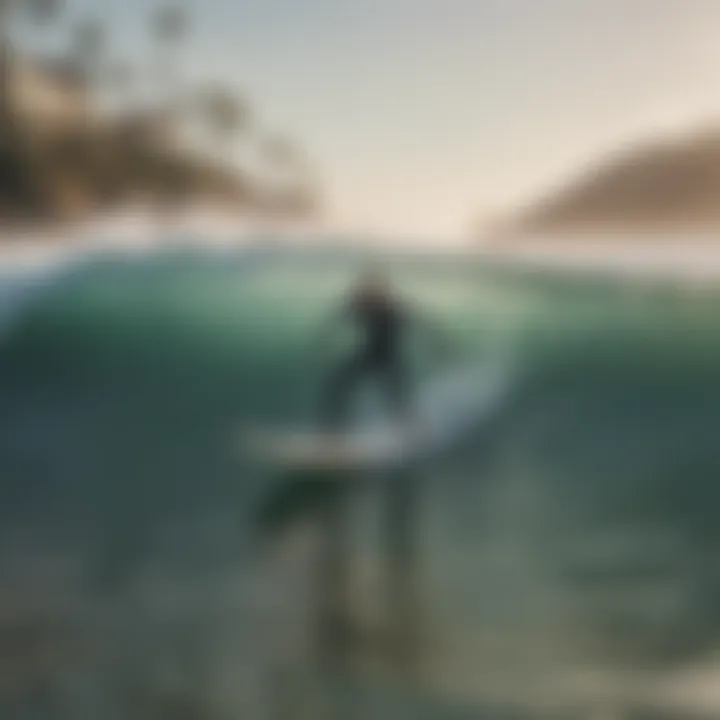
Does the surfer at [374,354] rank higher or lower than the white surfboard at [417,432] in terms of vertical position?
higher

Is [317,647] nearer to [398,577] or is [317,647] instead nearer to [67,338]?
[398,577]

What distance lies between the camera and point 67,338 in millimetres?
1142

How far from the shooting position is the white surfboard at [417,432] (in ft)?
3.58

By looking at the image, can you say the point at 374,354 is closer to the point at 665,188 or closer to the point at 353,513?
the point at 353,513

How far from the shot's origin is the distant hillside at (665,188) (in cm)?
109

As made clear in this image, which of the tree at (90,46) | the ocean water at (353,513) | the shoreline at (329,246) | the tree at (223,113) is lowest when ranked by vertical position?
the ocean water at (353,513)

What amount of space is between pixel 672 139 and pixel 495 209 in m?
0.17

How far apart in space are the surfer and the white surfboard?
1 cm

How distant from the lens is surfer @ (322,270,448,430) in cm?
110

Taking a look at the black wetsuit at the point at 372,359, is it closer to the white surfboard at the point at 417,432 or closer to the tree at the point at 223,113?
the white surfboard at the point at 417,432

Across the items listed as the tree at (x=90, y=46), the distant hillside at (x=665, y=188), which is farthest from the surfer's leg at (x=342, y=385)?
the tree at (x=90, y=46)

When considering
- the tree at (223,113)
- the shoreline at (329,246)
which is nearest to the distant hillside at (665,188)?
the shoreline at (329,246)

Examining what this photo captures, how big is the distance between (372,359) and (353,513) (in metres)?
0.14

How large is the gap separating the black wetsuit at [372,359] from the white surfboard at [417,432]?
20 mm
